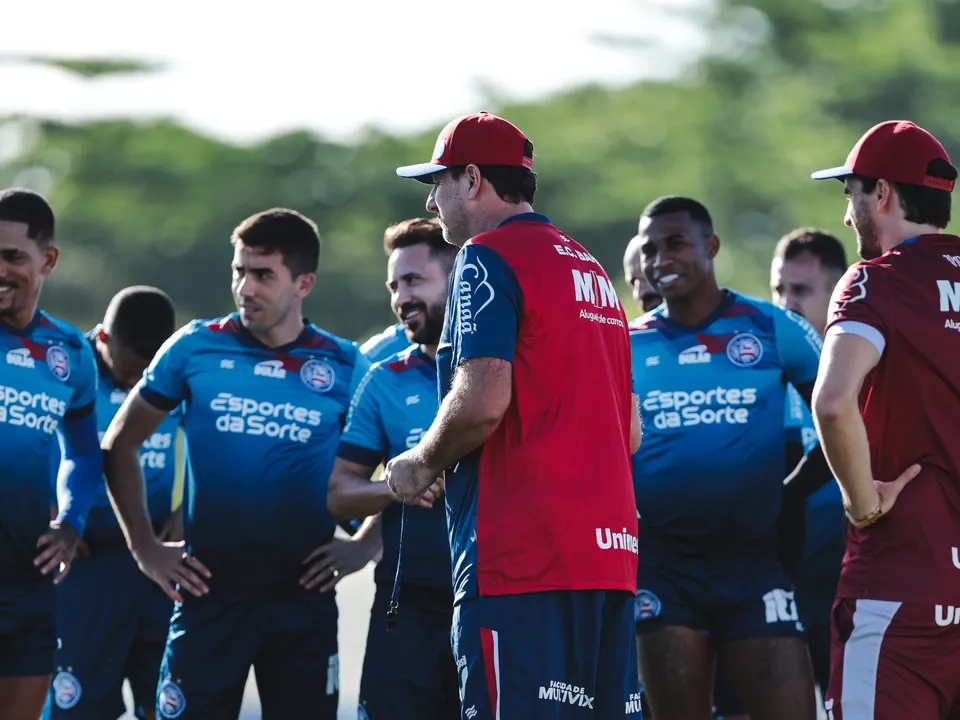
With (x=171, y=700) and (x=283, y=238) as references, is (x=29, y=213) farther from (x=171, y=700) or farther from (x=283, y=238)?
(x=171, y=700)

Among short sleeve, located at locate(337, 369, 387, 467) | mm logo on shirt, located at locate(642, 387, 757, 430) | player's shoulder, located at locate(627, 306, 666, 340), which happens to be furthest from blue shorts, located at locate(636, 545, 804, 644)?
short sleeve, located at locate(337, 369, 387, 467)

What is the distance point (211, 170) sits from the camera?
46.9 m

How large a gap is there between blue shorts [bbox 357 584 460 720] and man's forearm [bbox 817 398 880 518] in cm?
209

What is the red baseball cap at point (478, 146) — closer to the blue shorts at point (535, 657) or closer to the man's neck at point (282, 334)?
the blue shorts at point (535, 657)

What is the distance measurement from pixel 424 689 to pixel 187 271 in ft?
135

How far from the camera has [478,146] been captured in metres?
4.84

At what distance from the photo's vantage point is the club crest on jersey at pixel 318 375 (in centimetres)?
684

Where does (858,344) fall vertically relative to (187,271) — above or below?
below

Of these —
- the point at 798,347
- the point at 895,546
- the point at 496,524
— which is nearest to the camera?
the point at 496,524

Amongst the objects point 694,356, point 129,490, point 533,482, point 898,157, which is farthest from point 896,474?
point 129,490

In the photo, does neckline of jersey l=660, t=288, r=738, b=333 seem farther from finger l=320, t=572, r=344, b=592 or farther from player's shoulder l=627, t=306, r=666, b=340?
finger l=320, t=572, r=344, b=592

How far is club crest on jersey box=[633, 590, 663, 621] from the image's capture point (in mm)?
6605

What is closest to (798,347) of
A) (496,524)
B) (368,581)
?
(496,524)

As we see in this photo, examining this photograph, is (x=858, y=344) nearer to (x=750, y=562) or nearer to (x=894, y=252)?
(x=894, y=252)
